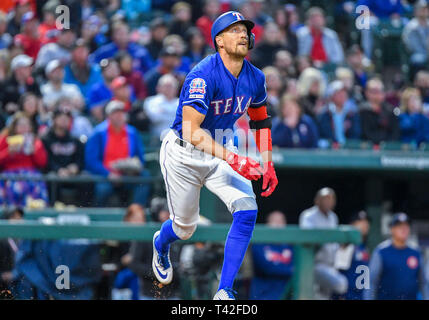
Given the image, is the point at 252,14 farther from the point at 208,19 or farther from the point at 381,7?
the point at 381,7

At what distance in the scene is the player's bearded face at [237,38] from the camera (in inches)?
223

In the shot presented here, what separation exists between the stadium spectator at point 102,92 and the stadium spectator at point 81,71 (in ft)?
0.40

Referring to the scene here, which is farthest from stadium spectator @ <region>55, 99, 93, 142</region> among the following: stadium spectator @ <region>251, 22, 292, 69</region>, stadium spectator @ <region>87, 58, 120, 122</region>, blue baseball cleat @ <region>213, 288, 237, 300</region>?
blue baseball cleat @ <region>213, 288, 237, 300</region>

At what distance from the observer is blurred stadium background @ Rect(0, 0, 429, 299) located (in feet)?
27.4

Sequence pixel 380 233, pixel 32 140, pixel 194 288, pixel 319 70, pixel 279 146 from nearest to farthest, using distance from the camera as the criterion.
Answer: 1. pixel 194 288
2. pixel 32 140
3. pixel 279 146
4. pixel 380 233
5. pixel 319 70

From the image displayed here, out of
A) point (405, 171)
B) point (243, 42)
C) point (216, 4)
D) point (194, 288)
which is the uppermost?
point (216, 4)

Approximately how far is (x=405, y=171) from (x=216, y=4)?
3.82 meters

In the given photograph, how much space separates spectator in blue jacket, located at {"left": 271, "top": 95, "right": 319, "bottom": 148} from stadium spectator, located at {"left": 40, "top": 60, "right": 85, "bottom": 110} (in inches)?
93.3

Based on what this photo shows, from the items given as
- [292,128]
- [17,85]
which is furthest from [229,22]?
[17,85]

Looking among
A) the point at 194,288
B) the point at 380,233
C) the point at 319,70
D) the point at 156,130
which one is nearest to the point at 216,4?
the point at 319,70

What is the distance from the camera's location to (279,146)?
10258 millimetres
